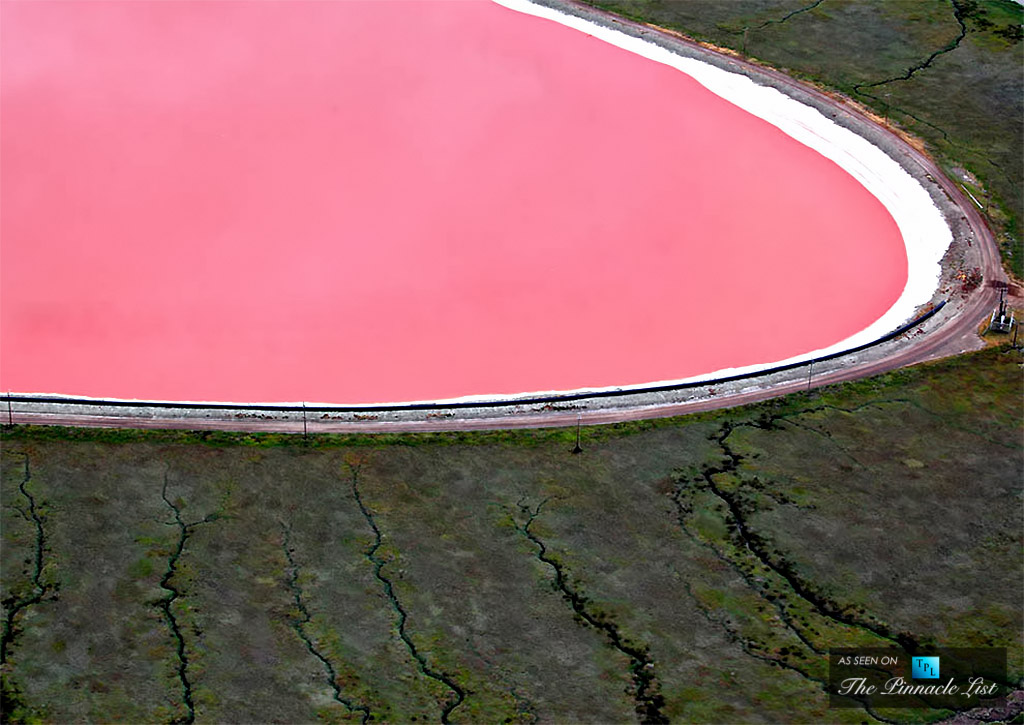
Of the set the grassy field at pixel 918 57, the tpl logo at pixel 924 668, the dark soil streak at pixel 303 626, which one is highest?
the grassy field at pixel 918 57

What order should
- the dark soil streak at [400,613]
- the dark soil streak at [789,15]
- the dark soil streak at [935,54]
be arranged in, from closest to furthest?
the dark soil streak at [400,613]
the dark soil streak at [935,54]
the dark soil streak at [789,15]

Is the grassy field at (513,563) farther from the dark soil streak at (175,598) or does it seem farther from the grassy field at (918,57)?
the grassy field at (918,57)

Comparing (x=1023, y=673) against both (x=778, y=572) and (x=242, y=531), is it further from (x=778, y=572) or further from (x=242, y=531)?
(x=242, y=531)

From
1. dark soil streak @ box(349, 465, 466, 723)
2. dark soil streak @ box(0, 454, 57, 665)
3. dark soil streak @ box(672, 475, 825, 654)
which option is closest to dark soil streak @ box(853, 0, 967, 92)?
dark soil streak @ box(672, 475, 825, 654)

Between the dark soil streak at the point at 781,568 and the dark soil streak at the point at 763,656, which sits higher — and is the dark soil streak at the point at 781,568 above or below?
above

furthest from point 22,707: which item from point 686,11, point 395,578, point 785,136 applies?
point 686,11

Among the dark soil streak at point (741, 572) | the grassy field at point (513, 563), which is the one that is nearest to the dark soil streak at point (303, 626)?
the grassy field at point (513, 563)

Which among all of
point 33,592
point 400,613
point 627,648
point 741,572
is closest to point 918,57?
point 741,572
